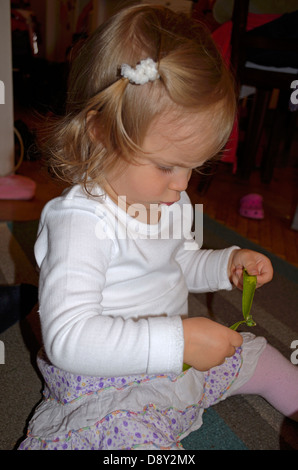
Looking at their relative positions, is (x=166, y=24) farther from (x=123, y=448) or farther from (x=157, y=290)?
(x=123, y=448)

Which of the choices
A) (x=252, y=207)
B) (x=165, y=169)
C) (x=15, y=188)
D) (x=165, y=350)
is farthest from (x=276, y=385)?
(x=15, y=188)

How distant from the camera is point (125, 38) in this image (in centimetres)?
54

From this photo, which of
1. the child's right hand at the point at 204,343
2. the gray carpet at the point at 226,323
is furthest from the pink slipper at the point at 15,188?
the child's right hand at the point at 204,343

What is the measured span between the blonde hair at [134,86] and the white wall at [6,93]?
92 cm

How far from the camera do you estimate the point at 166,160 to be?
0.54 m

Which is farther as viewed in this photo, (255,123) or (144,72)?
(255,123)

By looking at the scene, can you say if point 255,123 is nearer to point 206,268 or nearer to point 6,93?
point 6,93

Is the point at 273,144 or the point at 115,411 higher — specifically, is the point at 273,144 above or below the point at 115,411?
above

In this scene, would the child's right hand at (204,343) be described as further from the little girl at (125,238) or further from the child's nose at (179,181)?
the child's nose at (179,181)

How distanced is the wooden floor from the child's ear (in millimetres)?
542

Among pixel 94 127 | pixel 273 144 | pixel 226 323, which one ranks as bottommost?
pixel 226 323

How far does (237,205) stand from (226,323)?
82 centimetres

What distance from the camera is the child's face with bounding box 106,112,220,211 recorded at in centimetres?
53
